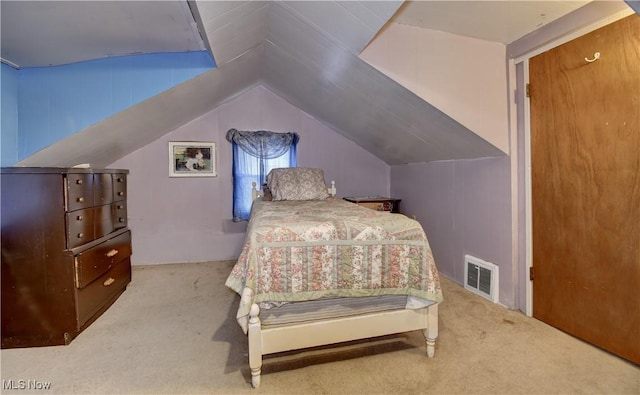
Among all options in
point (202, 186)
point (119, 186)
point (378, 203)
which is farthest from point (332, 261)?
point (202, 186)

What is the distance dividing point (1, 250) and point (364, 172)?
11.9 ft

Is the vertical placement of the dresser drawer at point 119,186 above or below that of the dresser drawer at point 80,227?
above

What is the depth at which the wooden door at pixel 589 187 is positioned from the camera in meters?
1.67

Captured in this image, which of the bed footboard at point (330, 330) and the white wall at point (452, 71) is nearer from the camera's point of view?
the bed footboard at point (330, 330)

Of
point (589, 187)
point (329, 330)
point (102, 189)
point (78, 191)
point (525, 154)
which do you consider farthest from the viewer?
point (102, 189)

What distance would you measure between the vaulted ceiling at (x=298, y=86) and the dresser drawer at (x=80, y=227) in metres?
0.56

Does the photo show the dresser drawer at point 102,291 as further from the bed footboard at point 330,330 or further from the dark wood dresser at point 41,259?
the bed footboard at point 330,330

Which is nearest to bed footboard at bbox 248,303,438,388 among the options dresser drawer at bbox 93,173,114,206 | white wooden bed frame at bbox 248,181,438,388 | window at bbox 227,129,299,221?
white wooden bed frame at bbox 248,181,438,388

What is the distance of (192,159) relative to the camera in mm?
3799

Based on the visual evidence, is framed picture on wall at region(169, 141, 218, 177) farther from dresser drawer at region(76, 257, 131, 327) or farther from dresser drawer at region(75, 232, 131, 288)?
dresser drawer at region(76, 257, 131, 327)

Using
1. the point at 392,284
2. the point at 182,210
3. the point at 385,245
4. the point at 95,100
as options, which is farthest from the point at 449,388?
the point at 182,210

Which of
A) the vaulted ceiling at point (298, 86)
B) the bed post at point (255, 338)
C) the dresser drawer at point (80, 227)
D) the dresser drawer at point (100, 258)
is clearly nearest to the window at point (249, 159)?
the vaulted ceiling at point (298, 86)

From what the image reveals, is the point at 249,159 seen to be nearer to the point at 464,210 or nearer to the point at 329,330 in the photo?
the point at 464,210

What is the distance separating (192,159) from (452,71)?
303cm
